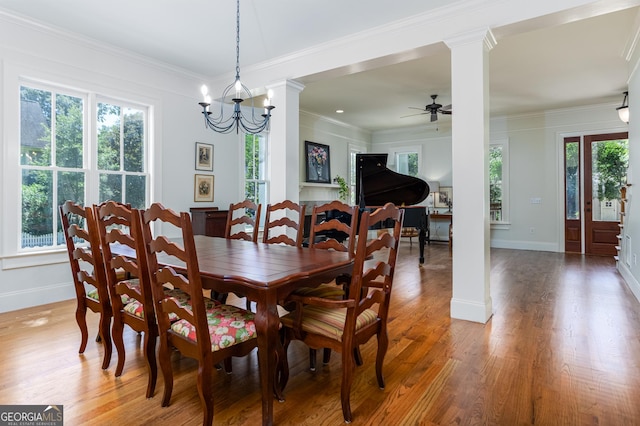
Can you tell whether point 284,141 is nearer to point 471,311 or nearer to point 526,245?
point 471,311

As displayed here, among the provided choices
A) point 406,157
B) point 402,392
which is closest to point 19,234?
→ point 402,392

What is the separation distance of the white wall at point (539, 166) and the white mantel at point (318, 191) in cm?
367

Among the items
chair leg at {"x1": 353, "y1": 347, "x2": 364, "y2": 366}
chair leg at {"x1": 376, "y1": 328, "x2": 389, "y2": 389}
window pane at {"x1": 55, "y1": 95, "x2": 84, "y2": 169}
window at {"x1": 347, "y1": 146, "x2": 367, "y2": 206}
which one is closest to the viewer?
chair leg at {"x1": 376, "y1": 328, "x2": 389, "y2": 389}

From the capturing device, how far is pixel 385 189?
599 cm

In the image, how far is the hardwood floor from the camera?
178 cm

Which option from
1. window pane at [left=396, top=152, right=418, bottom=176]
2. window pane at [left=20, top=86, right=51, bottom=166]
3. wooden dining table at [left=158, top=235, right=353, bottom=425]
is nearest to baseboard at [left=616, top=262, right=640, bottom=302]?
wooden dining table at [left=158, top=235, right=353, bottom=425]

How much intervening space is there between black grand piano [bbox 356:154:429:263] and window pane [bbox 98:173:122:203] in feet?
11.1

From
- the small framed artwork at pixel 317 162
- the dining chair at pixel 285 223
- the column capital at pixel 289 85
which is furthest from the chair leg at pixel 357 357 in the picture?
the small framed artwork at pixel 317 162

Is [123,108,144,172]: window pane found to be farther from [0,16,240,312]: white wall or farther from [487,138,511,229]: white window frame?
[487,138,511,229]: white window frame

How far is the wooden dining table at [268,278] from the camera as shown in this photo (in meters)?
1.61

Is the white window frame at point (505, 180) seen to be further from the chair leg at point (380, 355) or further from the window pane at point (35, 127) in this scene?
the window pane at point (35, 127)

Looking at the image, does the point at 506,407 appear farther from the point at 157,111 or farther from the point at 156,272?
the point at 157,111

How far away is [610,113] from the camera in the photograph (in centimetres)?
662

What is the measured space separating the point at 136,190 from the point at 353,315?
12.2 ft
